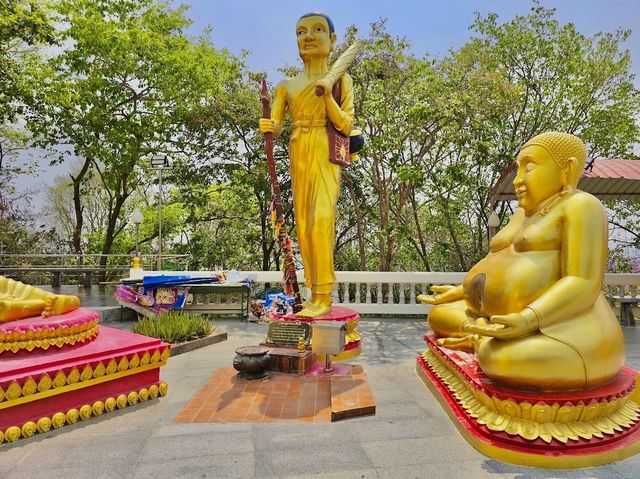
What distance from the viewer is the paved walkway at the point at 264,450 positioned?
268 cm

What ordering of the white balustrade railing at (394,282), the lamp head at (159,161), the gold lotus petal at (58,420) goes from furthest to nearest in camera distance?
1. the lamp head at (159,161)
2. the white balustrade railing at (394,282)
3. the gold lotus petal at (58,420)

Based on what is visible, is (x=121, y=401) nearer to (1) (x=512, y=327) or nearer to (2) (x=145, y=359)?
(2) (x=145, y=359)

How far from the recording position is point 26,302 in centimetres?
387

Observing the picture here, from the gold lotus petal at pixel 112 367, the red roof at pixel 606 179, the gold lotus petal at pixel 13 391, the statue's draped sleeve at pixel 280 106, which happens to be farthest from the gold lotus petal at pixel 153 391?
the red roof at pixel 606 179

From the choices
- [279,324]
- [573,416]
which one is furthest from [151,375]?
[573,416]

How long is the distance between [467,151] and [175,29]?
1090 cm

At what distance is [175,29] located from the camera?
1603cm

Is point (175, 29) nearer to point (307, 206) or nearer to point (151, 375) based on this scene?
point (307, 206)

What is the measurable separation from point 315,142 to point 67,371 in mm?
3485

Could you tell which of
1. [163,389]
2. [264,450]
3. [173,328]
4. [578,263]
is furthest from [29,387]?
[578,263]

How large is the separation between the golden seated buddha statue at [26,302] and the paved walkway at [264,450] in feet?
3.39

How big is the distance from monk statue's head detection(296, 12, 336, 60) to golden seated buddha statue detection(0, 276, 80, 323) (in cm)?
367

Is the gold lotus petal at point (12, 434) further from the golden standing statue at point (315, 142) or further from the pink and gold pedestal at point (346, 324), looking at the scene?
the golden standing statue at point (315, 142)

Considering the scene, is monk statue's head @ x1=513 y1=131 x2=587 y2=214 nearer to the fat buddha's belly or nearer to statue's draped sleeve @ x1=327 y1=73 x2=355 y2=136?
the fat buddha's belly
